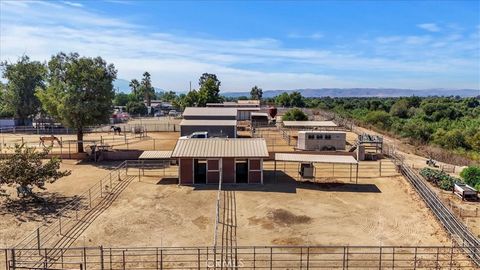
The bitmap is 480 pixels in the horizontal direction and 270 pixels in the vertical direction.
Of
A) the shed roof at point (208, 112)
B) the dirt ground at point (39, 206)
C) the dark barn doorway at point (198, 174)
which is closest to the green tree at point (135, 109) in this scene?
the shed roof at point (208, 112)

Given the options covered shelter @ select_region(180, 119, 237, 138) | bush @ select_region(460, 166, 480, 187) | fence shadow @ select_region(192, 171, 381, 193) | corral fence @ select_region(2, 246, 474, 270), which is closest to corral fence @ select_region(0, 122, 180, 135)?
covered shelter @ select_region(180, 119, 237, 138)

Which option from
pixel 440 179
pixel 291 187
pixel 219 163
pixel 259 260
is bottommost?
pixel 259 260

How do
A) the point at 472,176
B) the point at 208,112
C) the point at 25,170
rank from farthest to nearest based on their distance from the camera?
the point at 208,112 < the point at 472,176 < the point at 25,170

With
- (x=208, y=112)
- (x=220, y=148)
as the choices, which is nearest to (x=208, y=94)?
(x=208, y=112)

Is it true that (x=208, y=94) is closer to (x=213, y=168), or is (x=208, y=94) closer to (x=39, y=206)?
(x=213, y=168)

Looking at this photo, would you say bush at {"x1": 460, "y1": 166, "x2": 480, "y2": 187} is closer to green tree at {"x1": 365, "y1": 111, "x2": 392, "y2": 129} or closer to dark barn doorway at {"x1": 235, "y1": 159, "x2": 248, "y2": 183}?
dark barn doorway at {"x1": 235, "y1": 159, "x2": 248, "y2": 183}

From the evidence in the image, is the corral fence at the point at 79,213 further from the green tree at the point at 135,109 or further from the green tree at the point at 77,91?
the green tree at the point at 135,109

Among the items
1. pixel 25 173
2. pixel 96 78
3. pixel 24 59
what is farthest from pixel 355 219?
pixel 24 59

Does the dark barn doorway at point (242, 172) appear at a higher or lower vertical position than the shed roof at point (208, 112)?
lower
